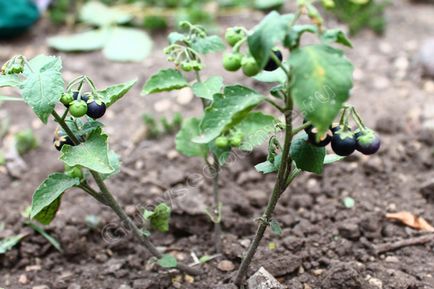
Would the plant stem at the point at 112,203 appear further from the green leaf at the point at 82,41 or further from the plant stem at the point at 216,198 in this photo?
the green leaf at the point at 82,41

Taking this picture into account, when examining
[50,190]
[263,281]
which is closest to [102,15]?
[50,190]

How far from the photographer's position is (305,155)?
1531 mm

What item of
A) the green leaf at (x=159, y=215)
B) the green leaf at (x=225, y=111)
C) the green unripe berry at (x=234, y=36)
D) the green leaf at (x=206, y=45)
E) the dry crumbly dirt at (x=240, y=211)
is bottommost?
the dry crumbly dirt at (x=240, y=211)

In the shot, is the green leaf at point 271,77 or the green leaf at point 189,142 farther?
the green leaf at point 189,142

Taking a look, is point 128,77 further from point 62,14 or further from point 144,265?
point 144,265

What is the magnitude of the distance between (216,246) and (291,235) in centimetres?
27

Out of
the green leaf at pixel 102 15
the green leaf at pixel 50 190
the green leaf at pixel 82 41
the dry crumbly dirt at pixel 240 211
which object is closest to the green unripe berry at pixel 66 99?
the green leaf at pixel 50 190

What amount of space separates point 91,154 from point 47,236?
796 mm

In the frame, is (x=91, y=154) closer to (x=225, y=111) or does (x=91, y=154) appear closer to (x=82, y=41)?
(x=225, y=111)

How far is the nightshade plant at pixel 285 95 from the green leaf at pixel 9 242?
0.81 m

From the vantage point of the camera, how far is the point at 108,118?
3.03 metres

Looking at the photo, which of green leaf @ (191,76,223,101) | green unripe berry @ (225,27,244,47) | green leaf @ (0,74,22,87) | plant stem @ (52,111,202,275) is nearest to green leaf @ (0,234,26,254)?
plant stem @ (52,111,202,275)

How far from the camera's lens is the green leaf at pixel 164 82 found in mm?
1723

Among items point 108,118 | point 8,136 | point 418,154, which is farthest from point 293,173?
point 8,136
